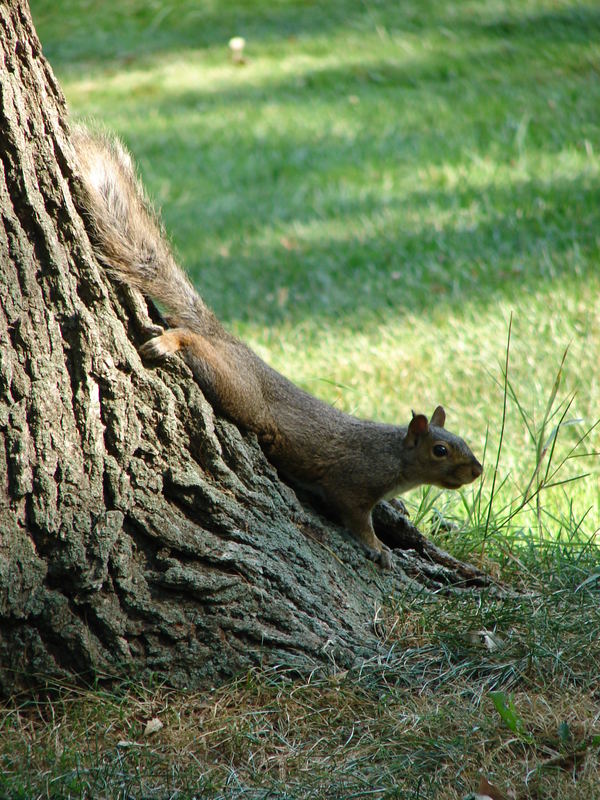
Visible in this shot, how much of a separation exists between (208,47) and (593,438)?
8.02 metres

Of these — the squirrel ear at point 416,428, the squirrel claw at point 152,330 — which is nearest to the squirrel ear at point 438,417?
the squirrel ear at point 416,428

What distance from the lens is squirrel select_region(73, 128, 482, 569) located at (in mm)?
2590

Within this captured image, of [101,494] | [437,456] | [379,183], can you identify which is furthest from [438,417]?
[379,183]

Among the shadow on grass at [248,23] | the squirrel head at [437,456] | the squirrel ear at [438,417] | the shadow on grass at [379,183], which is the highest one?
the shadow on grass at [248,23]

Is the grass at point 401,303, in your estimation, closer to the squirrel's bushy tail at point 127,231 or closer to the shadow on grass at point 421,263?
the shadow on grass at point 421,263

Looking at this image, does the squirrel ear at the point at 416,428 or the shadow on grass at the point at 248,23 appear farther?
the shadow on grass at the point at 248,23

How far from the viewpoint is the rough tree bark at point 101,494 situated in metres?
2.25

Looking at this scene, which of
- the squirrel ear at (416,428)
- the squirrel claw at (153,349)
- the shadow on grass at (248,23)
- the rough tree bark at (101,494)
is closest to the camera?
the rough tree bark at (101,494)

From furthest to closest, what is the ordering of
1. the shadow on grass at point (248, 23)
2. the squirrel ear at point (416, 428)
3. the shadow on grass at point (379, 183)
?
the shadow on grass at point (248, 23) < the shadow on grass at point (379, 183) < the squirrel ear at point (416, 428)

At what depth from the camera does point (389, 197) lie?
6.83m

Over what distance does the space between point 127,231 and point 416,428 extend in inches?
48.2

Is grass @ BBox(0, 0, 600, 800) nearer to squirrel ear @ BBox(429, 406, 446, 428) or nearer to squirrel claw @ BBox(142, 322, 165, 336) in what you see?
squirrel ear @ BBox(429, 406, 446, 428)

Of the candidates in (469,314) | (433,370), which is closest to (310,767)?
(433,370)

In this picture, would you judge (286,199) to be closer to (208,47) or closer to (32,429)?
(208,47)
